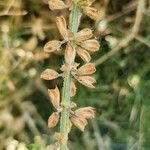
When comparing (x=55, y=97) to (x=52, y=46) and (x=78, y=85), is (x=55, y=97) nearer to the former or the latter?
(x=52, y=46)

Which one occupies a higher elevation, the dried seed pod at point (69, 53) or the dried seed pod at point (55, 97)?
the dried seed pod at point (69, 53)

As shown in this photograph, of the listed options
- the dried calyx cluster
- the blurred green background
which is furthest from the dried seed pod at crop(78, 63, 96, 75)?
the blurred green background

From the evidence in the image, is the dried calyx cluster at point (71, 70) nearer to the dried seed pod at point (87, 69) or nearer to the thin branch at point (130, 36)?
the dried seed pod at point (87, 69)

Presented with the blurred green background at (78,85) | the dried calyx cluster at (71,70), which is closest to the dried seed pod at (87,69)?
the dried calyx cluster at (71,70)

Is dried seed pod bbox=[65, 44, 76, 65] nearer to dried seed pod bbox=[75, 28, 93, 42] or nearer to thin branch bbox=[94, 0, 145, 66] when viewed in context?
dried seed pod bbox=[75, 28, 93, 42]

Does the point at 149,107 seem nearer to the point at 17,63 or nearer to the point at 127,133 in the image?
the point at 127,133
